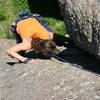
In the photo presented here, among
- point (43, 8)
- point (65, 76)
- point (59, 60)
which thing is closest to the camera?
point (65, 76)

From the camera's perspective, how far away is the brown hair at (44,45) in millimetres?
9617

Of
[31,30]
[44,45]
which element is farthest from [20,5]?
[44,45]

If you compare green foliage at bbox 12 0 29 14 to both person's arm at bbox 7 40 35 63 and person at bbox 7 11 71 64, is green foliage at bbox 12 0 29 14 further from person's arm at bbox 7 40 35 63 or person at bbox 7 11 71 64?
person's arm at bbox 7 40 35 63

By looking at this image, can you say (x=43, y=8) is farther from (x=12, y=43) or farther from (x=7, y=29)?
(x=12, y=43)

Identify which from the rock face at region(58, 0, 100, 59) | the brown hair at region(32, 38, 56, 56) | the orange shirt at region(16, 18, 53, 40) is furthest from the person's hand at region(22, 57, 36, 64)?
the rock face at region(58, 0, 100, 59)

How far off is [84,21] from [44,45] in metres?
1.34

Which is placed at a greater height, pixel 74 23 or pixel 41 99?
pixel 74 23

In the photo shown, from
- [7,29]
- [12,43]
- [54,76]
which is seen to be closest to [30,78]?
[54,76]

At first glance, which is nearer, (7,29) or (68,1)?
(68,1)

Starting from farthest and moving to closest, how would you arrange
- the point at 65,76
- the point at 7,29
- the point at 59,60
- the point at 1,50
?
the point at 7,29
the point at 1,50
the point at 59,60
the point at 65,76

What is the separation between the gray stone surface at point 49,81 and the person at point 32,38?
32 cm

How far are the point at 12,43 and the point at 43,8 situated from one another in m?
3.26

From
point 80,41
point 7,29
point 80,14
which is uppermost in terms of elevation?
point 80,14

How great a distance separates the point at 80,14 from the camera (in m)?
8.60
